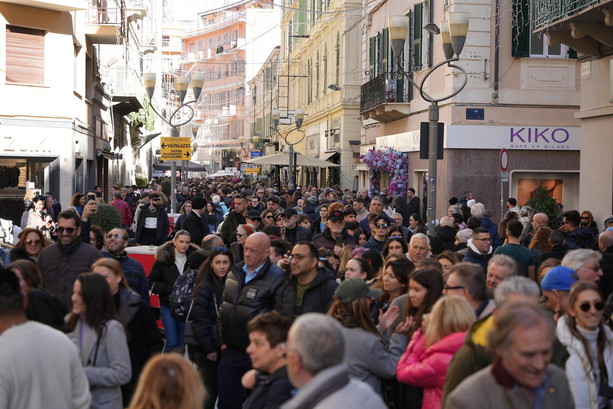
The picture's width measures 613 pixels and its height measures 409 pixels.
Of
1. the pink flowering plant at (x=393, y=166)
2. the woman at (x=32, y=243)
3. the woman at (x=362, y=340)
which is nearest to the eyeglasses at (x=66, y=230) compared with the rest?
the woman at (x=32, y=243)

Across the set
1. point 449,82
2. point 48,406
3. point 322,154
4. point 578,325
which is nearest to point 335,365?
point 48,406

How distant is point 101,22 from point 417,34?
31.0ft

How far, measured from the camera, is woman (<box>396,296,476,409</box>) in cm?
539

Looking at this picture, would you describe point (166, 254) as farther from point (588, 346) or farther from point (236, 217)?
point (588, 346)

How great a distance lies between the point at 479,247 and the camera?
10.2 metres

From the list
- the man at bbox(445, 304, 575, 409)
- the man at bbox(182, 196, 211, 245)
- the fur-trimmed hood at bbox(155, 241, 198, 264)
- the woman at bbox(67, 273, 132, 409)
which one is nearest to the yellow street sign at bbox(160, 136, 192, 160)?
the man at bbox(182, 196, 211, 245)

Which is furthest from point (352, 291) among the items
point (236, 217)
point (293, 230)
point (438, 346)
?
point (236, 217)

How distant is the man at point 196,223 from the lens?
1455 cm

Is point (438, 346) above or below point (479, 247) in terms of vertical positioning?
below

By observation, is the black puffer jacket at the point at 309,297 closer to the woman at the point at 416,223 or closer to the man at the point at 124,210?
the woman at the point at 416,223

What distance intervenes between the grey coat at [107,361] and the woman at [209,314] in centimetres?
233

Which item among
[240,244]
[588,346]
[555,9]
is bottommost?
[588,346]

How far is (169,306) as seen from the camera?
10.3m

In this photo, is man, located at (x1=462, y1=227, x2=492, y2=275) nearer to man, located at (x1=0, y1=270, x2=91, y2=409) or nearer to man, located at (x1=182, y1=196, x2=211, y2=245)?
man, located at (x1=182, y1=196, x2=211, y2=245)
